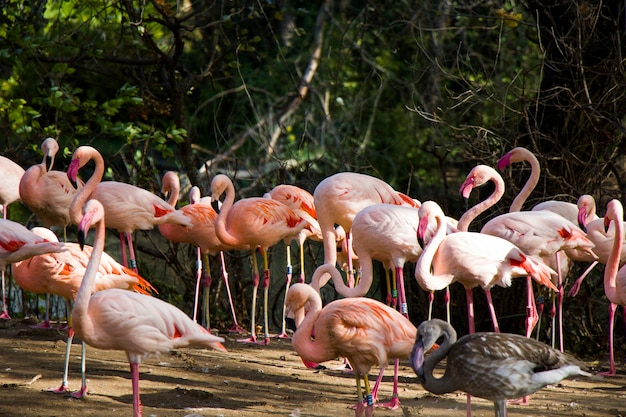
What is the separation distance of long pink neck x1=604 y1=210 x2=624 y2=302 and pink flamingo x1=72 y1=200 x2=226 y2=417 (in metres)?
3.31

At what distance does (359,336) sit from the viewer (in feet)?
15.7

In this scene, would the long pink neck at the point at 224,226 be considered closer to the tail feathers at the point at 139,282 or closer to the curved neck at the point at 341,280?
the curved neck at the point at 341,280

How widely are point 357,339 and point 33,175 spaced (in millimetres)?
3838

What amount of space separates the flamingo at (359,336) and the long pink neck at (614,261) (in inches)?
88.0

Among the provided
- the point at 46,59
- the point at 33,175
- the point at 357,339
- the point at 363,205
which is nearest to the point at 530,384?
the point at 357,339

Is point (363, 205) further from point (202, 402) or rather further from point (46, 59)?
point (46, 59)

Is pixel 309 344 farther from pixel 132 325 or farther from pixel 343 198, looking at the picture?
pixel 343 198

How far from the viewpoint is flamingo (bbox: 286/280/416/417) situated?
189 inches

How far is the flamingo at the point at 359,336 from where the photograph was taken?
479 centimetres

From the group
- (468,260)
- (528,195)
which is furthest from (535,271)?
(528,195)

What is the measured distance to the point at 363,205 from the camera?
705cm

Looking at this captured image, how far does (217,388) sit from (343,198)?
2008 millimetres

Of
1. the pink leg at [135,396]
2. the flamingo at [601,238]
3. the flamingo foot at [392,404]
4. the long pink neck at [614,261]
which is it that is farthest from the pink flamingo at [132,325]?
the flamingo at [601,238]

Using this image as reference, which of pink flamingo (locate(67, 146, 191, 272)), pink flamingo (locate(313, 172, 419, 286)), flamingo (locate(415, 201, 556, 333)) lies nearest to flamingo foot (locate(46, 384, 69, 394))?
pink flamingo (locate(67, 146, 191, 272))
